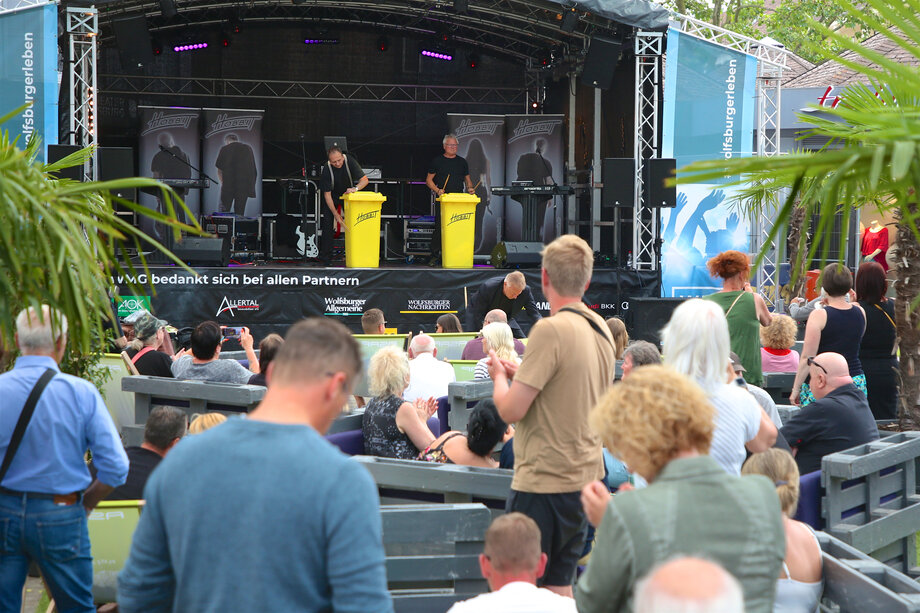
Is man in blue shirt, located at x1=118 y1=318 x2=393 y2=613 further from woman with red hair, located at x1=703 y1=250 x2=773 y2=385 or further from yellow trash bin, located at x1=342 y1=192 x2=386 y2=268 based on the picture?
yellow trash bin, located at x1=342 y1=192 x2=386 y2=268

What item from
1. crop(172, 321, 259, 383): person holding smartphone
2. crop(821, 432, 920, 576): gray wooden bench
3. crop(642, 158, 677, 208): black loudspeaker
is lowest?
crop(821, 432, 920, 576): gray wooden bench

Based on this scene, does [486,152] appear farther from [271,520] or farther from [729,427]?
[271,520]

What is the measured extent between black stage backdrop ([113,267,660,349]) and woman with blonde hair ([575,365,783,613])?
9.63 metres

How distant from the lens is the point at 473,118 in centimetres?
1580

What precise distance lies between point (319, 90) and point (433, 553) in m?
15.2

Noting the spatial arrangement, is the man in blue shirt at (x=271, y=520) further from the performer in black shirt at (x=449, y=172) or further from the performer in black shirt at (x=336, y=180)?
the performer in black shirt at (x=449, y=172)

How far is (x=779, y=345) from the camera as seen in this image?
6.42m

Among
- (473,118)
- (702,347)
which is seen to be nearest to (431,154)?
(473,118)

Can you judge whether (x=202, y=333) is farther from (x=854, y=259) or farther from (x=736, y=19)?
(x=736, y=19)

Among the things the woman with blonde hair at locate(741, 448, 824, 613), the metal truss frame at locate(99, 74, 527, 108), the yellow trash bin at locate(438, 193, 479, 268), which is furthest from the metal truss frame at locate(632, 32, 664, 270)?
the woman with blonde hair at locate(741, 448, 824, 613)

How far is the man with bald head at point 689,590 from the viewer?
1318mm

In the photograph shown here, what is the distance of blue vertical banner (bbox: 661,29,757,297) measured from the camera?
11.8 m

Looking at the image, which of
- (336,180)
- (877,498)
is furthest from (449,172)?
(877,498)

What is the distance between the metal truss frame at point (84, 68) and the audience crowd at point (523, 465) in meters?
6.11
